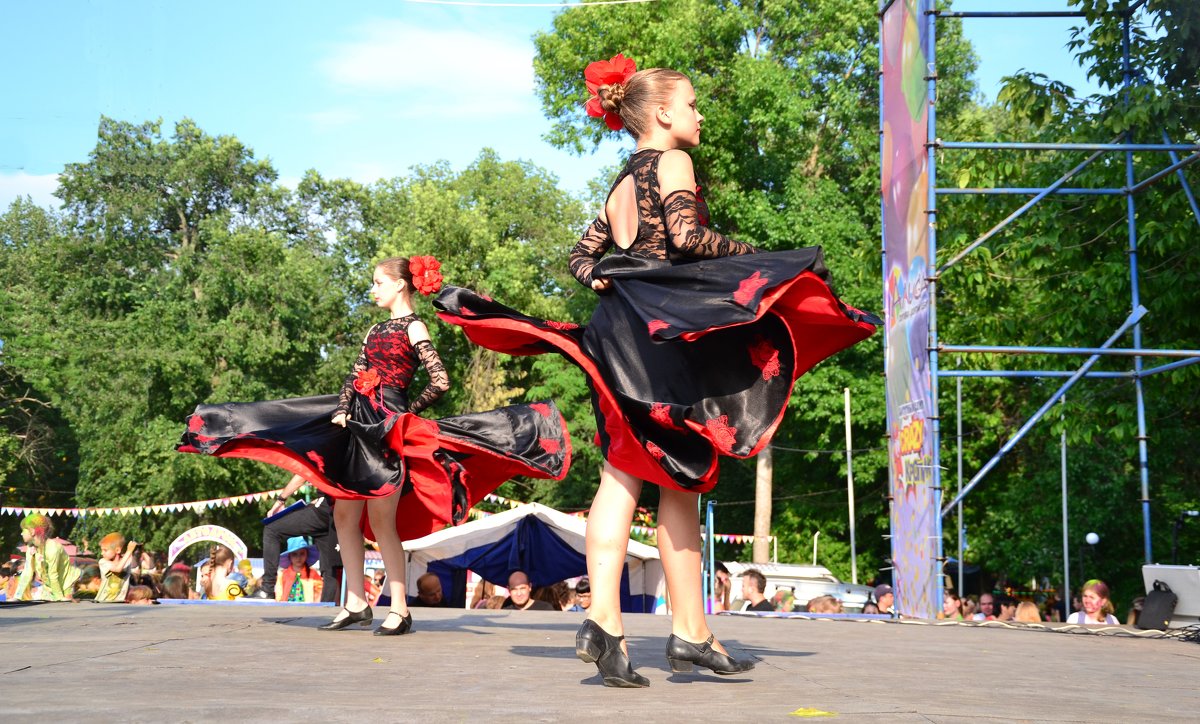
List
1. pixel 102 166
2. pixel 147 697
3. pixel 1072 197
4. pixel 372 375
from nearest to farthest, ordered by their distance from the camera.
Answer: pixel 147 697
pixel 372 375
pixel 1072 197
pixel 102 166

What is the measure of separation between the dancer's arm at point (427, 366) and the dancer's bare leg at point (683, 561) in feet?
8.54

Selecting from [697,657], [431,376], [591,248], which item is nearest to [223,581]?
[431,376]

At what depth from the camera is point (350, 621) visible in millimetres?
6457

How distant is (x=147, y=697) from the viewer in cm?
294

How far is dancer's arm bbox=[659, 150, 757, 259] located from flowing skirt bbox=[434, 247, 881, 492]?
0.39ft

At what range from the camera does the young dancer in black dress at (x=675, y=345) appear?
382 cm

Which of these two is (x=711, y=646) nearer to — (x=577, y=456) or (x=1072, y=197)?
(x=1072, y=197)

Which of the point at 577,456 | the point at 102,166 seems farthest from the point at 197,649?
the point at 102,166

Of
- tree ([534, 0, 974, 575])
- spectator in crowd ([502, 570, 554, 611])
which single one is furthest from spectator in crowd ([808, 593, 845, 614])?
tree ([534, 0, 974, 575])

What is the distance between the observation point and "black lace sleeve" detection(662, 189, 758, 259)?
4012mm

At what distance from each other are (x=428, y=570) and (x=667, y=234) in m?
14.5

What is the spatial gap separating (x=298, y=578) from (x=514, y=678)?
37.7 feet

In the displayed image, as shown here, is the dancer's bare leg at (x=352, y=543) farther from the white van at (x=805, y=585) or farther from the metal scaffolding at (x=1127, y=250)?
the white van at (x=805, y=585)

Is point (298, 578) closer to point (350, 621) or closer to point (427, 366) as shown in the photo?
point (350, 621)
